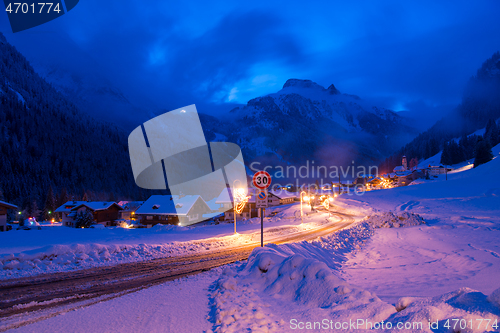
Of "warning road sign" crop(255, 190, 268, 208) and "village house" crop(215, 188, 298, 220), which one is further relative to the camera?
"village house" crop(215, 188, 298, 220)

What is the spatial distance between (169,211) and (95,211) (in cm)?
2503

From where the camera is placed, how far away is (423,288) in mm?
7582

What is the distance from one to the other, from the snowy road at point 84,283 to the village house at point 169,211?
42851mm

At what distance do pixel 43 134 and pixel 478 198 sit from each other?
173540 millimetres

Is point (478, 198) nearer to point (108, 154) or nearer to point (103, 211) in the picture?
point (103, 211)

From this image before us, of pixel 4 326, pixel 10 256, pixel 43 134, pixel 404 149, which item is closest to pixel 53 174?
pixel 43 134

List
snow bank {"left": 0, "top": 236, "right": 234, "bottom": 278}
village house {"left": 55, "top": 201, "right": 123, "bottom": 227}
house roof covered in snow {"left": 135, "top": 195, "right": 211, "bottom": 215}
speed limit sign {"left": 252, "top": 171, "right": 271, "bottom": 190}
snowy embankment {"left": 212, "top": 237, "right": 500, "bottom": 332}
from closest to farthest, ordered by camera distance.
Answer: snowy embankment {"left": 212, "top": 237, "right": 500, "bottom": 332} → snow bank {"left": 0, "top": 236, "right": 234, "bottom": 278} → speed limit sign {"left": 252, "top": 171, "right": 271, "bottom": 190} → house roof covered in snow {"left": 135, "top": 195, "right": 211, "bottom": 215} → village house {"left": 55, "top": 201, "right": 123, "bottom": 227}

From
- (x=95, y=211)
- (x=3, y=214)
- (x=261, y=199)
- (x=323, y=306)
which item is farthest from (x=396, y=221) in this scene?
(x=95, y=211)

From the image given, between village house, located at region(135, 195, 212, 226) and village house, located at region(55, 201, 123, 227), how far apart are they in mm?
16577

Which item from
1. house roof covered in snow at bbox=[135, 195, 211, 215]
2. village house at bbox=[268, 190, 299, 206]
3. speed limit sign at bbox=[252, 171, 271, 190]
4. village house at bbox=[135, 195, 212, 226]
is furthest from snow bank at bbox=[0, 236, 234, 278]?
village house at bbox=[268, 190, 299, 206]

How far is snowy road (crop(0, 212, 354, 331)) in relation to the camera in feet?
21.4

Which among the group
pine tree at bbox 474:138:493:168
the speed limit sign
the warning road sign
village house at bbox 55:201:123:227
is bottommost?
village house at bbox 55:201:123:227

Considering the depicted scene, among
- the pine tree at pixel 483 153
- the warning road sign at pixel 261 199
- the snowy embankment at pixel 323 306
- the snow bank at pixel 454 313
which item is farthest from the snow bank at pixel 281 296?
the pine tree at pixel 483 153

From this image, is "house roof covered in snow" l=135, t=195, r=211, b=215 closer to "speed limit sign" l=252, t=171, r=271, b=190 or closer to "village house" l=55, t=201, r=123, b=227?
"village house" l=55, t=201, r=123, b=227
